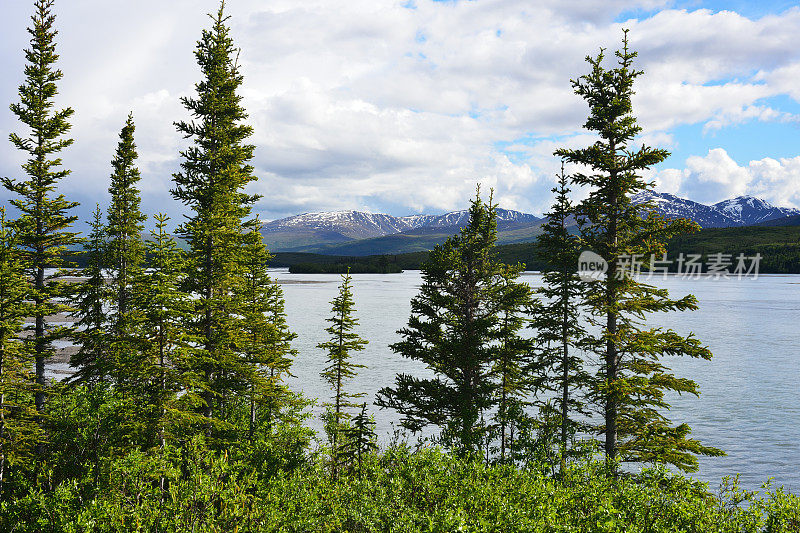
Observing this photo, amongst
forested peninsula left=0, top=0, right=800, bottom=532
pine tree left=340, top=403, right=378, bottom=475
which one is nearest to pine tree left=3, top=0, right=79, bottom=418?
forested peninsula left=0, top=0, right=800, bottom=532

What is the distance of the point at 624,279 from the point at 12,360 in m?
22.8

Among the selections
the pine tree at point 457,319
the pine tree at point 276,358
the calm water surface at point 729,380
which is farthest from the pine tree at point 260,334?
the calm water surface at point 729,380

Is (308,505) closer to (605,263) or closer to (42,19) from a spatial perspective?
(605,263)

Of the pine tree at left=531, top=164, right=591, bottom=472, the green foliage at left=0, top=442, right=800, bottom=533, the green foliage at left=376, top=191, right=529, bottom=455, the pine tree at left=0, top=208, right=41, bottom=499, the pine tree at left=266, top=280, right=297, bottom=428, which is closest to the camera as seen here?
the green foliage at left=0, top=442, right=800, bottom=533

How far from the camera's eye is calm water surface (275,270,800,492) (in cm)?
3084

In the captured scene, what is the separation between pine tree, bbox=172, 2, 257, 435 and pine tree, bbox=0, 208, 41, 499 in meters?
5.64

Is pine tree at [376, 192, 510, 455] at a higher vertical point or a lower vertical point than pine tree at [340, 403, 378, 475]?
higher

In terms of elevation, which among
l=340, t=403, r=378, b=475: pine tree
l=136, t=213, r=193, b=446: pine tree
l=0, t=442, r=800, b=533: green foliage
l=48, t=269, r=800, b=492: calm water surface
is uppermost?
l=136, t=213, r=193, b=446: pine tree

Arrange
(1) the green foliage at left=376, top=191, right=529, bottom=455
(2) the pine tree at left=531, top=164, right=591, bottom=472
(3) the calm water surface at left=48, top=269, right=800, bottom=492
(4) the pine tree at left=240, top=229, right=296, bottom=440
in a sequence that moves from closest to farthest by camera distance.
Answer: (2) the pine tree at left=531, top=164, right=591, bottom=472 < (4) the pine tree at left=240, top=229, right=296, bottom=440 < (1) the green foliage at left=376, top=191, right=529, bottom=455 < (3) the calm water surface at left=48, top=269, right=800, bottom=492

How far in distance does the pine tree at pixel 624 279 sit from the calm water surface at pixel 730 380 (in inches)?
485

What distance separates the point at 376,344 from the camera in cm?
6156

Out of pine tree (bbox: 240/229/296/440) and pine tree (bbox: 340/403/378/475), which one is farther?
pine tree (bbox: 240/229/296/440)

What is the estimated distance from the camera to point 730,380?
4559 cm

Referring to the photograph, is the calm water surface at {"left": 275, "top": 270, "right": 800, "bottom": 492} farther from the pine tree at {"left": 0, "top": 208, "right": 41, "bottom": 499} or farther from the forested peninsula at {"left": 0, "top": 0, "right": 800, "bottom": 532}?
the pine tree at {"left": 0, "top": 208, "right": 41, "bottom": 499}
